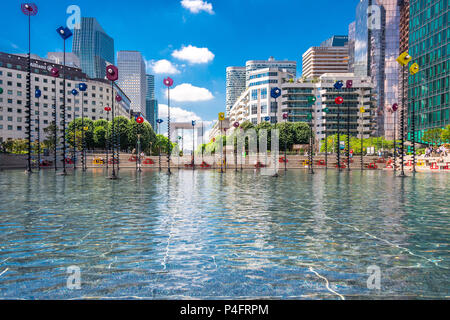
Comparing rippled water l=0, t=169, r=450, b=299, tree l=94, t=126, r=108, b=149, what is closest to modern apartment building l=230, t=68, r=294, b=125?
tree l=94, t=126, r=108, b=149

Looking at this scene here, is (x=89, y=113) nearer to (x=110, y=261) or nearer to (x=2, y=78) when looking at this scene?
(x=2, y=78)

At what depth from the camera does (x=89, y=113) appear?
442 feet

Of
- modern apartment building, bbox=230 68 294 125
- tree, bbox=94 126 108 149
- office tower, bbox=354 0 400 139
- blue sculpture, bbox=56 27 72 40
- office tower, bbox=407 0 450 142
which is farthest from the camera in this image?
office tower, bbox=354 0 400 139

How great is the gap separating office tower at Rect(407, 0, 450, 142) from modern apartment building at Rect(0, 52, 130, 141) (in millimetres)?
81868

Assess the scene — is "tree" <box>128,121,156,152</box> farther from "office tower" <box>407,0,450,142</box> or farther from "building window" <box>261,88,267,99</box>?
"office tower" <box>407,0,450,142</box>

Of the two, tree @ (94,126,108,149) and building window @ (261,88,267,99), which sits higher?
building window @ (261,88,267,99)

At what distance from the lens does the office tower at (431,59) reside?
78375mm

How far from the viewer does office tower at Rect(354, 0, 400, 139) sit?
168 meters

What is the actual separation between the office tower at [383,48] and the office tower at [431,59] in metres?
72.7

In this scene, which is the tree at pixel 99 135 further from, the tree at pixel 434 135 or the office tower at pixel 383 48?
the office tower at pixel 383 48

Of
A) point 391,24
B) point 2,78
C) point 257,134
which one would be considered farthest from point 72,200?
point 391,24

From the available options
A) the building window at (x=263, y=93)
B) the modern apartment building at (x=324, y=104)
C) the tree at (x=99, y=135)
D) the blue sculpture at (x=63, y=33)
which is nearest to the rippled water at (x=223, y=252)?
the blue sculpture at (x=63, y=33)

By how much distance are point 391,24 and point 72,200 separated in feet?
625

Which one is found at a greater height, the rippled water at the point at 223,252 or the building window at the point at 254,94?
the building window at the point at 254,94
